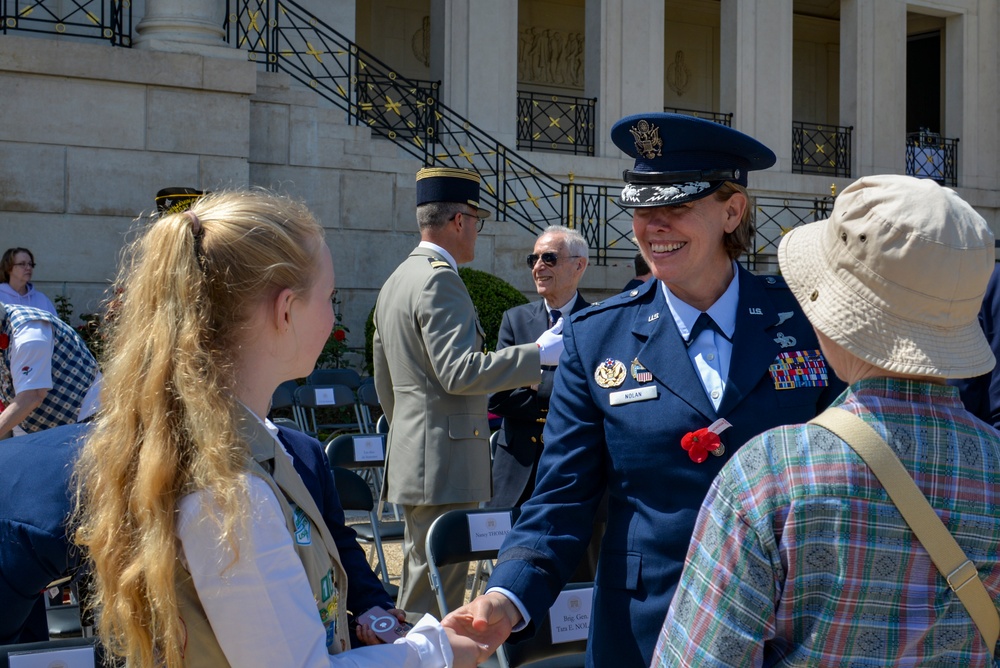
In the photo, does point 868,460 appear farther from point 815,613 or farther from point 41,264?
point 41,264

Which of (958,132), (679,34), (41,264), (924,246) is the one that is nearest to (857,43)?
(958,132)

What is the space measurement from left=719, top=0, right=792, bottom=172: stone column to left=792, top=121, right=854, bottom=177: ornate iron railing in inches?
35.3

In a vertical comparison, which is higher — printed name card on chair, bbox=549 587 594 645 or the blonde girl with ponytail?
the blonde girl with ponytail

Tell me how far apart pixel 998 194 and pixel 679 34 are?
7.11 meters

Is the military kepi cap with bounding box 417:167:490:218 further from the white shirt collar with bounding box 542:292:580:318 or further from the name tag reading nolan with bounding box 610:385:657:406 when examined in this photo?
the name tag reading nolan with bounding box 610:385:657:406

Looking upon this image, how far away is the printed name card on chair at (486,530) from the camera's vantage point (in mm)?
3969

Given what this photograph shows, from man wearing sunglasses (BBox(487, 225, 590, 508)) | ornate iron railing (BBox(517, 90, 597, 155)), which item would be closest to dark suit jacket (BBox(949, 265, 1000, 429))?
man wearing sunglasses (BBox(487, 225, 590, 508))

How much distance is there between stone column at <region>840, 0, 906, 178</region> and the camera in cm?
1894

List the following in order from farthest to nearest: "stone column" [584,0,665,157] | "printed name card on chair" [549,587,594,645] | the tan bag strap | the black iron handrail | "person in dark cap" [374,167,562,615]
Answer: "stone column" [584,0,665,157], the black iron handrail, "person in dark cap" [374,167,562,615], "printed name card on chair" [549,587,594,645], the tan bag strap

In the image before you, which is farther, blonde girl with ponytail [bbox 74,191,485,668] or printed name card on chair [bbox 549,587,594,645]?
printed name card on chair [bbox 549,587,594,645]

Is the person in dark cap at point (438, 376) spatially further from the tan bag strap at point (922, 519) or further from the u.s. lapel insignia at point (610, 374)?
the tan bag strap at point (922, 519)

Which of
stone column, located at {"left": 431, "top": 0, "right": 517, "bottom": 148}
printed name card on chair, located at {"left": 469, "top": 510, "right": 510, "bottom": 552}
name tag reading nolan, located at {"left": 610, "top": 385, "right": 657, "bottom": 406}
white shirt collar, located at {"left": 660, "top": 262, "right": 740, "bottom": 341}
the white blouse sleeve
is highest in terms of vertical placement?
stone column, located at {"left": 431, "top": 0, "right": 517, "bottom": 148}

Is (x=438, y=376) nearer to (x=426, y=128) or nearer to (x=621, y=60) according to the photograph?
(x=426, y=128)

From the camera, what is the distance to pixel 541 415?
5.00m
